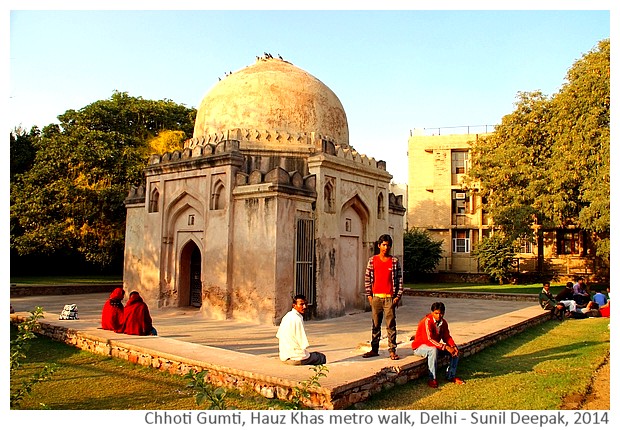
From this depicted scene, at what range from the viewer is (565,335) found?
35.7 ft

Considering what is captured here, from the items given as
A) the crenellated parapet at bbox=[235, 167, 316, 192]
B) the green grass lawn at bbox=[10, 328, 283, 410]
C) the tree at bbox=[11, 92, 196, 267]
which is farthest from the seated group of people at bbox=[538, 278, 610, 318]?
the tree at bbox=[11, 92, 196, 267]

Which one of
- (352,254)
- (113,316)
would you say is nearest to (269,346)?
(113,316)

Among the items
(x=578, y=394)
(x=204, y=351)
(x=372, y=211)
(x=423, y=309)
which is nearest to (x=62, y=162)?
(x=372, y=211)

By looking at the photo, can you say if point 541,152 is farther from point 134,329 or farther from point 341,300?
point 134,329

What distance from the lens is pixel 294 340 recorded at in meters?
6.63

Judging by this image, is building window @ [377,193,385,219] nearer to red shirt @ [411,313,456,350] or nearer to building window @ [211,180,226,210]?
building window @ [211,180,226,210]

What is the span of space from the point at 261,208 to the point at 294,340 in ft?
17.5

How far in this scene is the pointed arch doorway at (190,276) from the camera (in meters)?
13.8

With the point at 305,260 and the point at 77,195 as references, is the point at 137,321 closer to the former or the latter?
the point at 305,260

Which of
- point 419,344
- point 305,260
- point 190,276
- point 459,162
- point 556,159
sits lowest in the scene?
point 419,344

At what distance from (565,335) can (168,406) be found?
8.58 meters

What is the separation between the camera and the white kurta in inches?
259

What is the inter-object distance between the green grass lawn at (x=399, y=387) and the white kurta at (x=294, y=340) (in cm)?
81

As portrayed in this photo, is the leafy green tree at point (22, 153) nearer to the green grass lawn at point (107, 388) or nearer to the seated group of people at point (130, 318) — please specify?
the seated group of people at point (130, 318)
